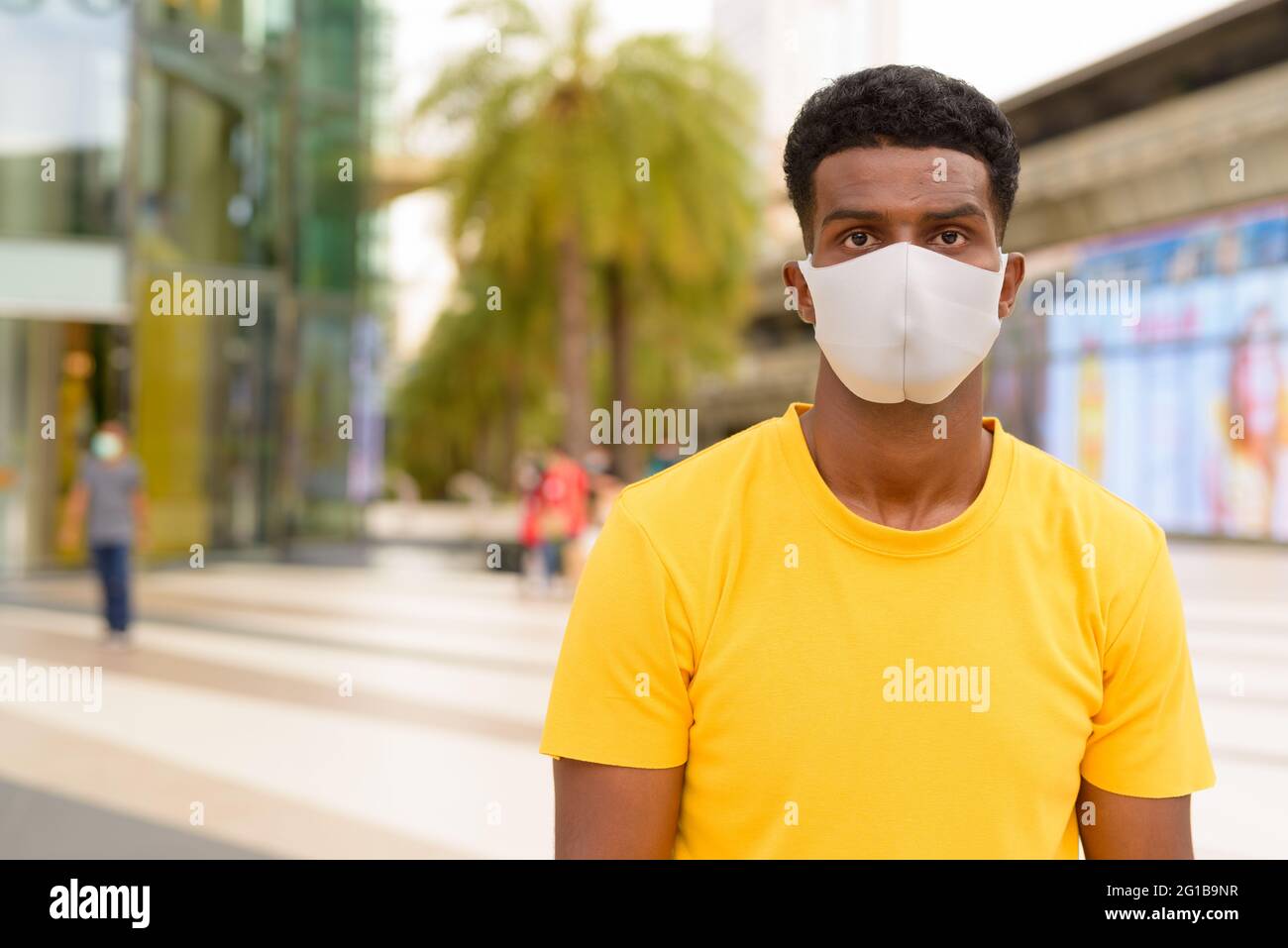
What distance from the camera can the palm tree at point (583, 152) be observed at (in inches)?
698

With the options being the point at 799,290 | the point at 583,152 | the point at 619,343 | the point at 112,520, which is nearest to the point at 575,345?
the point at 619,343

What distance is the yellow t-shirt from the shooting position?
5.16 feet

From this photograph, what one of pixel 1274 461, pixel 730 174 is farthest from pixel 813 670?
pixel 1274 461

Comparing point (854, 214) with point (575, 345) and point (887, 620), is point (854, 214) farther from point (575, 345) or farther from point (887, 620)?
point (575, 345)

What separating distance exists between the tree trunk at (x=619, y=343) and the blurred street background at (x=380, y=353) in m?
0.06

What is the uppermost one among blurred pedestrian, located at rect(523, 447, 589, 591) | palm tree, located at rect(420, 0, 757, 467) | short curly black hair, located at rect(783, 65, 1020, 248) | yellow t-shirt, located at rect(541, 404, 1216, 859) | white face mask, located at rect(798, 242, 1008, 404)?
palm tree, located at rect(420, 0, 757, 467)

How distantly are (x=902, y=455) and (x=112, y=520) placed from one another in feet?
34.5

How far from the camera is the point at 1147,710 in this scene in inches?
64.2

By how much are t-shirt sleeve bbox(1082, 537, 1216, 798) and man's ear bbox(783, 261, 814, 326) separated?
1.80ft

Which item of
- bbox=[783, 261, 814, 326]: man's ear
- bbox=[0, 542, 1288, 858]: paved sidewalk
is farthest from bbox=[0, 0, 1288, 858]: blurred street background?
bbox=[783, 261, 814, 326]: man's ear

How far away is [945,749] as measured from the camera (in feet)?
5.17

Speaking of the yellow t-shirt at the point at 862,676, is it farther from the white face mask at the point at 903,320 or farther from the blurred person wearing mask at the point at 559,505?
the blurred person wearing mask at the point at 559,505

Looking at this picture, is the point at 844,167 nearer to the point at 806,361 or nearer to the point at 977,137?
the point at 977,137

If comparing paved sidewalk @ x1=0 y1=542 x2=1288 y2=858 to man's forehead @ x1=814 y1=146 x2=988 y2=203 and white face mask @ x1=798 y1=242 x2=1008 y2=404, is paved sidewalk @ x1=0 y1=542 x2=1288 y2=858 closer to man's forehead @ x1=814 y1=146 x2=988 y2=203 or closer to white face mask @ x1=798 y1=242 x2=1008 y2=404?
white face mask @ x1=798 y1=242 x2=1008 y2=404
